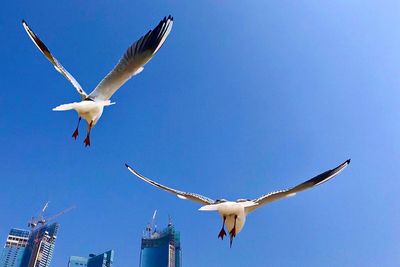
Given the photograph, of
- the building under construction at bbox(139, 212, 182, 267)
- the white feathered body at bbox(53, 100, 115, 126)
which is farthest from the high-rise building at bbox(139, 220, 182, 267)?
the white feathered body at bbox(53, 100, 115, 126)

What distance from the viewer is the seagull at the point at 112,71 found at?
35.8ft

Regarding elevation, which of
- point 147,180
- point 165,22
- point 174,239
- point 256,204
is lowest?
point 256,204

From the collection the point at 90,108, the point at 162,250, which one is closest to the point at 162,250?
the point at 162,250

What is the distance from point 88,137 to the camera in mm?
11664

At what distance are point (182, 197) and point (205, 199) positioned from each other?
0.64 meters

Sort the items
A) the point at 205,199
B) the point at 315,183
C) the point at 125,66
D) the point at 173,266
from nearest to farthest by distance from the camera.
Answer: the point at 315,183, the point at 205,199, the point at 125,66, the point at 173,266

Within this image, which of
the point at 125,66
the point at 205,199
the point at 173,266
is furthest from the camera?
the point at 173,266

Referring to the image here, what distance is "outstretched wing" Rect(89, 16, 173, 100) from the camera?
35.8 ft

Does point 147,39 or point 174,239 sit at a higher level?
point 174,239

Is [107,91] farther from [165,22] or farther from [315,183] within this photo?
[315,183]

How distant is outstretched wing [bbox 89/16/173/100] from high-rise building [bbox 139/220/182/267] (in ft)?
592

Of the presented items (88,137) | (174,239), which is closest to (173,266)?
(174,239)

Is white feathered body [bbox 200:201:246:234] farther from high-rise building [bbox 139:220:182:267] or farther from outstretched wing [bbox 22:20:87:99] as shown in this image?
high-rise building [bbox 139:220:182:267]

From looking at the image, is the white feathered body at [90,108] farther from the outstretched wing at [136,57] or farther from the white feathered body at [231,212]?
the white feathered body at [231,212]
